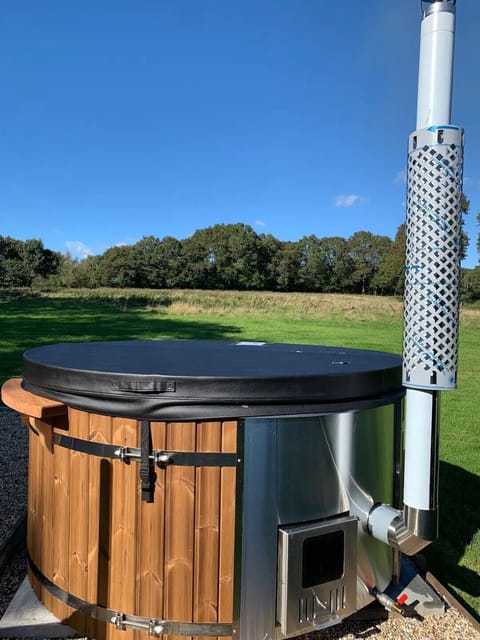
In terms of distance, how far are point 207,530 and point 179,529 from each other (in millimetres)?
124

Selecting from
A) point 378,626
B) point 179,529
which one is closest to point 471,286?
point 378,626

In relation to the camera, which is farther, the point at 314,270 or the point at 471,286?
the point at 314,270

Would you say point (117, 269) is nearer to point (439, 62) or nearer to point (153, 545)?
point (153, 545)

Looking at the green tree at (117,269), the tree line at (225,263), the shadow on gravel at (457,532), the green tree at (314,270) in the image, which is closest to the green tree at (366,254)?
the tree line at (225,263)

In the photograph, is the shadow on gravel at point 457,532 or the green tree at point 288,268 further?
the green tree at point 288,268

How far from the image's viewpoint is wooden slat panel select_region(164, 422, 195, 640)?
7.27 feet

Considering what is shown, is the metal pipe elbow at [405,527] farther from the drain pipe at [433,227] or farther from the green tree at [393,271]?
the green tree at [393,271]

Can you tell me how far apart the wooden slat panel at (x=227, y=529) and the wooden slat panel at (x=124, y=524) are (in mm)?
397

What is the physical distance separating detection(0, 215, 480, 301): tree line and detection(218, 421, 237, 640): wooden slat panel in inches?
2158

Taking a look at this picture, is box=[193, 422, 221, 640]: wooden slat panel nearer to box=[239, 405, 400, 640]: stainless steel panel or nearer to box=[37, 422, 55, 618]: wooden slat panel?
box=[239, 405, 400, 640]: stainless steel panel

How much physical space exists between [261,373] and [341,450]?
20.8 inches

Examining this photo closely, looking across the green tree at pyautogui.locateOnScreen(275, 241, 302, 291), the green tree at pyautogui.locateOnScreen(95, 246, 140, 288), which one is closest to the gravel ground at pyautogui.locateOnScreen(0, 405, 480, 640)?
the green tree at pyautogui.locateOnScreen(95, 246, 140, 288)

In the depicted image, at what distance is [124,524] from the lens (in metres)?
2.32

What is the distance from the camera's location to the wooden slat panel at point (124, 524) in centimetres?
228
